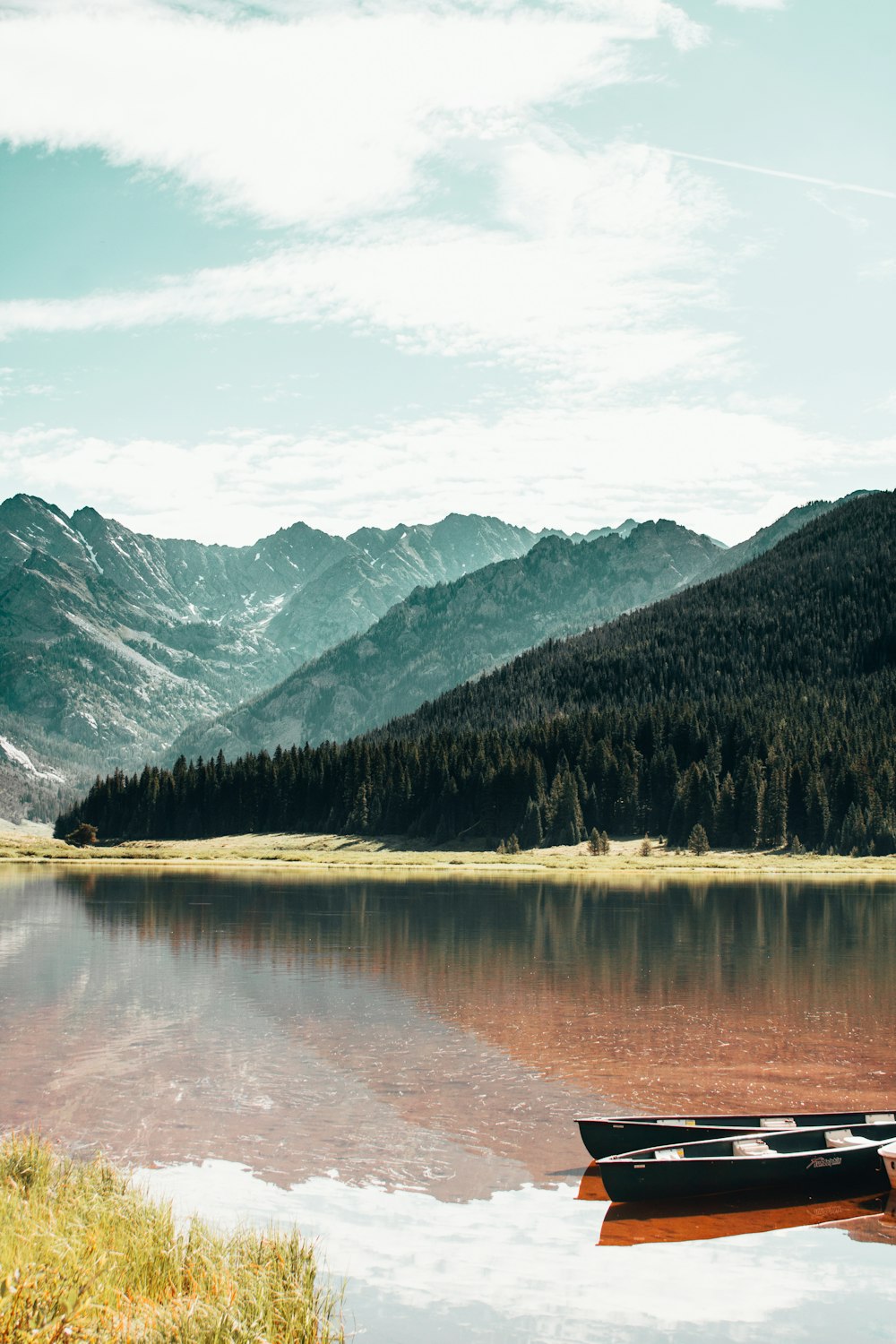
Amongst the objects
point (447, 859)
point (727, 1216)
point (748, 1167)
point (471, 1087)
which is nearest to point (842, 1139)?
point (748, 1167)

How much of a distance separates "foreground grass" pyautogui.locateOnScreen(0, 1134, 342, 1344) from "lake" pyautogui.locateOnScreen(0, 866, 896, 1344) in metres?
1.78

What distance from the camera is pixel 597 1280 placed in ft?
56.3

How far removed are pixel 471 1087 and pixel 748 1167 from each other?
30.4ft

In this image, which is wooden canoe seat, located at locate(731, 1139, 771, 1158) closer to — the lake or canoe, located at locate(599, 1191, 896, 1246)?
canoe, located at locate(599, 1191, 896, 1246)

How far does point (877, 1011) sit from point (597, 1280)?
25774 mm

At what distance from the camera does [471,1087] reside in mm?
28766

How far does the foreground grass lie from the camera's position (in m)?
11.8

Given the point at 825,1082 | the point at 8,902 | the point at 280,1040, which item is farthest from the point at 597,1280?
the point at 8,902

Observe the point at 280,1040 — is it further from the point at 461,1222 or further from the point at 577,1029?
the point at 461,1222

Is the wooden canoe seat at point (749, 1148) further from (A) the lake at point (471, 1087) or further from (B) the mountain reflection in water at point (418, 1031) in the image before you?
(B) the mountain reflection in water at point (418, 1031)

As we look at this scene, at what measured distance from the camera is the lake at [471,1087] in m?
16.9

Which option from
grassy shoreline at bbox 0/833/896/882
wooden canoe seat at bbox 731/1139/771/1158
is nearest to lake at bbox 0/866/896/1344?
wooden canoe seat at bbox 731/1139/771/1158

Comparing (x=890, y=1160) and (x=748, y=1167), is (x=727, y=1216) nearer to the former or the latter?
(x=748, y=1167)

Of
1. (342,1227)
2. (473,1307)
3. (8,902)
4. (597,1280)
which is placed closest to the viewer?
(473,1307)
